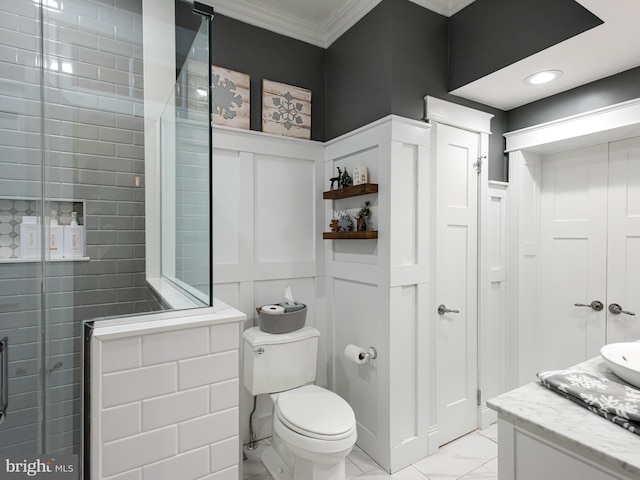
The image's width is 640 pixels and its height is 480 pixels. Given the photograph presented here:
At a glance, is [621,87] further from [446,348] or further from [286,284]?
[286,284]

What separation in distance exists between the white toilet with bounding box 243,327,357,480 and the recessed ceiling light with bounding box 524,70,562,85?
6.60ft

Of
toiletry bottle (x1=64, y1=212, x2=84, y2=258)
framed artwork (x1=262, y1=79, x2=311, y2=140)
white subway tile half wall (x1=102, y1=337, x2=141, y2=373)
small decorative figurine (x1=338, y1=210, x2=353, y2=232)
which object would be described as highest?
framed artwork (x1=262, y1=79, x2=311, y2=140)

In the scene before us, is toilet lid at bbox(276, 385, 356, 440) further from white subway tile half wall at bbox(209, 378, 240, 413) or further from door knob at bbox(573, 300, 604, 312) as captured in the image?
door knob at bbox(573, 300, 604, 312)

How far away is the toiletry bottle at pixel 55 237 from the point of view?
1.48 m

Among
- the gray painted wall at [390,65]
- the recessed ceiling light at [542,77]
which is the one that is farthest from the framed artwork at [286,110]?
the recessed ceiling light at [542,77]

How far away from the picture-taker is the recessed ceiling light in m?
2.02

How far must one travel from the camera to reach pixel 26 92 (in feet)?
4.58

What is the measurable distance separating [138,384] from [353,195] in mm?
1522

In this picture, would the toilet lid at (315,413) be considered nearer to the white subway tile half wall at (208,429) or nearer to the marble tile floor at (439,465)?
the marble tile floor at (439,465)

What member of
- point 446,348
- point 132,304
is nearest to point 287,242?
point 132,304

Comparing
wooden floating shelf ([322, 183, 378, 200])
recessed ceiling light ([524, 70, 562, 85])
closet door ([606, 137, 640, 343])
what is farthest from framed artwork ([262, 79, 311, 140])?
closet door ([606, 137, 640, 343])

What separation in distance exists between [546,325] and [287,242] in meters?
1.98

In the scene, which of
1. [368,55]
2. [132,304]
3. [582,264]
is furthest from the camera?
[582,264]

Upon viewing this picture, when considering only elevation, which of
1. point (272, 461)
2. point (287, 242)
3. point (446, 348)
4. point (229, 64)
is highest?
point (229, 64)
